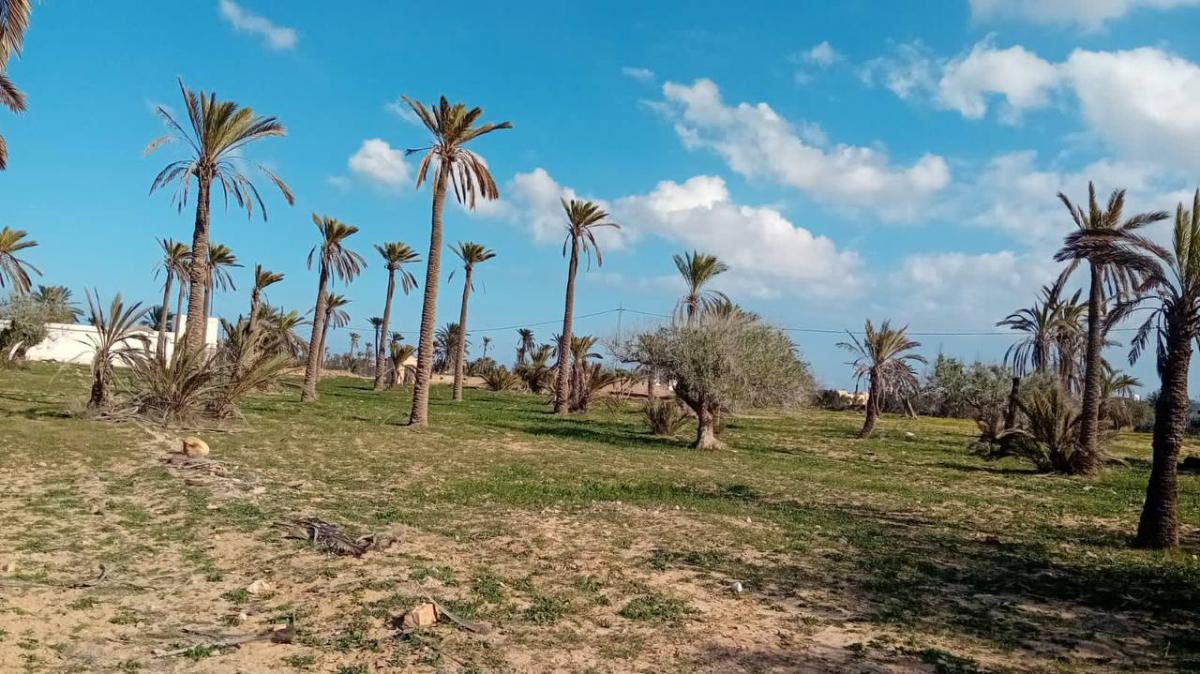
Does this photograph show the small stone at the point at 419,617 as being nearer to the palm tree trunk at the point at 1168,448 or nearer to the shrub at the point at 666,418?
the palm tree trunk at the point at 1168,448

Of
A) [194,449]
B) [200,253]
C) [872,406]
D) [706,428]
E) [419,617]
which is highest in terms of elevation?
[200,253]

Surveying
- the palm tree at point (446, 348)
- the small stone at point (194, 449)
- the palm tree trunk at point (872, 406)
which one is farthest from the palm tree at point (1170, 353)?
the palm tree at point (446, 348)

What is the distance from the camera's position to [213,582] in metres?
6.93

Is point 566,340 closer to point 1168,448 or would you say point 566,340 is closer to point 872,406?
point 872,406

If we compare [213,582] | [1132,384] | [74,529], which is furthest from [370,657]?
[1132,384]

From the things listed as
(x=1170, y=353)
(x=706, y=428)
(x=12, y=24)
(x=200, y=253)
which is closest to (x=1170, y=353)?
(x=1170, y=353)

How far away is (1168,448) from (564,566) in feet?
25.3

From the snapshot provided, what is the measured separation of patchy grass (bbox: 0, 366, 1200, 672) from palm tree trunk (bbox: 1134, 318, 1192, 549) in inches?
16.2

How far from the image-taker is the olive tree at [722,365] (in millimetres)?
20641

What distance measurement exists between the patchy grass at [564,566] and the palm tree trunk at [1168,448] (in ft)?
1.35

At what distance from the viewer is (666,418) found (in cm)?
2428

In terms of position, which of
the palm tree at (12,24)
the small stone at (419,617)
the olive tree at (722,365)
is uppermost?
the palm tree at (12,24)

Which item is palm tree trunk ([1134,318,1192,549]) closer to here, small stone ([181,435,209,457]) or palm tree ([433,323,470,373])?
small stone ([181,435,209,457])

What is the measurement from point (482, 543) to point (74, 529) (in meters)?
4.26
